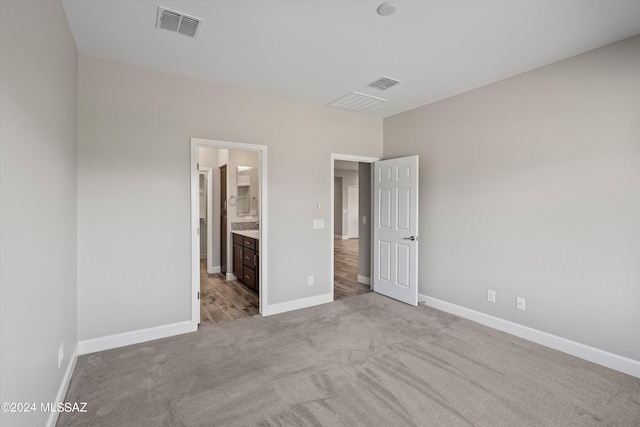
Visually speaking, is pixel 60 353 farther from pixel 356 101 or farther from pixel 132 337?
pixel 356 101

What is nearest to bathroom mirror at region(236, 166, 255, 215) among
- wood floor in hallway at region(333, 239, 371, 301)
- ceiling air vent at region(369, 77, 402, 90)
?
wood floor in hallway at region(333, 239, 371, 301)

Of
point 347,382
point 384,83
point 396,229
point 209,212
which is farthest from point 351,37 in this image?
point 209,212

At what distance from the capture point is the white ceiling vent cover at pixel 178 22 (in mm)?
2240

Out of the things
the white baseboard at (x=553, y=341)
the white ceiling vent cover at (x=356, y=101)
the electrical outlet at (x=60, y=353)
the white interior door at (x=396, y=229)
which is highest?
the white ceiling vent cover at (x=356, y=101)

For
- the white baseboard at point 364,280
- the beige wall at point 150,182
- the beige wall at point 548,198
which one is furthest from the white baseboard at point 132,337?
the beige wall at point 548,198

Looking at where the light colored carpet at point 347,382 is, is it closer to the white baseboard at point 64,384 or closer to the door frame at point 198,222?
the white baseboard at point 64,384

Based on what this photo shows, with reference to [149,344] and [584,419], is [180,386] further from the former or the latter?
[584,419]

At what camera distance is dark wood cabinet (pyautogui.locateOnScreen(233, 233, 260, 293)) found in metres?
4.57

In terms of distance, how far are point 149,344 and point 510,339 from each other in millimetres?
3628

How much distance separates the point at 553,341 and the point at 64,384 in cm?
415

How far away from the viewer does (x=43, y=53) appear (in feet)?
5.65

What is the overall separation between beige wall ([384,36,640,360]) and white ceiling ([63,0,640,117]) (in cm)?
30

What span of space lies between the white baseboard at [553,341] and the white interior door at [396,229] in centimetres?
55

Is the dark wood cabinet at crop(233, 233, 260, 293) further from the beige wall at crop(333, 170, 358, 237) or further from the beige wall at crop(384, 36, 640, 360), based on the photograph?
the beige wall at crop(333, 170, 358, 237)
